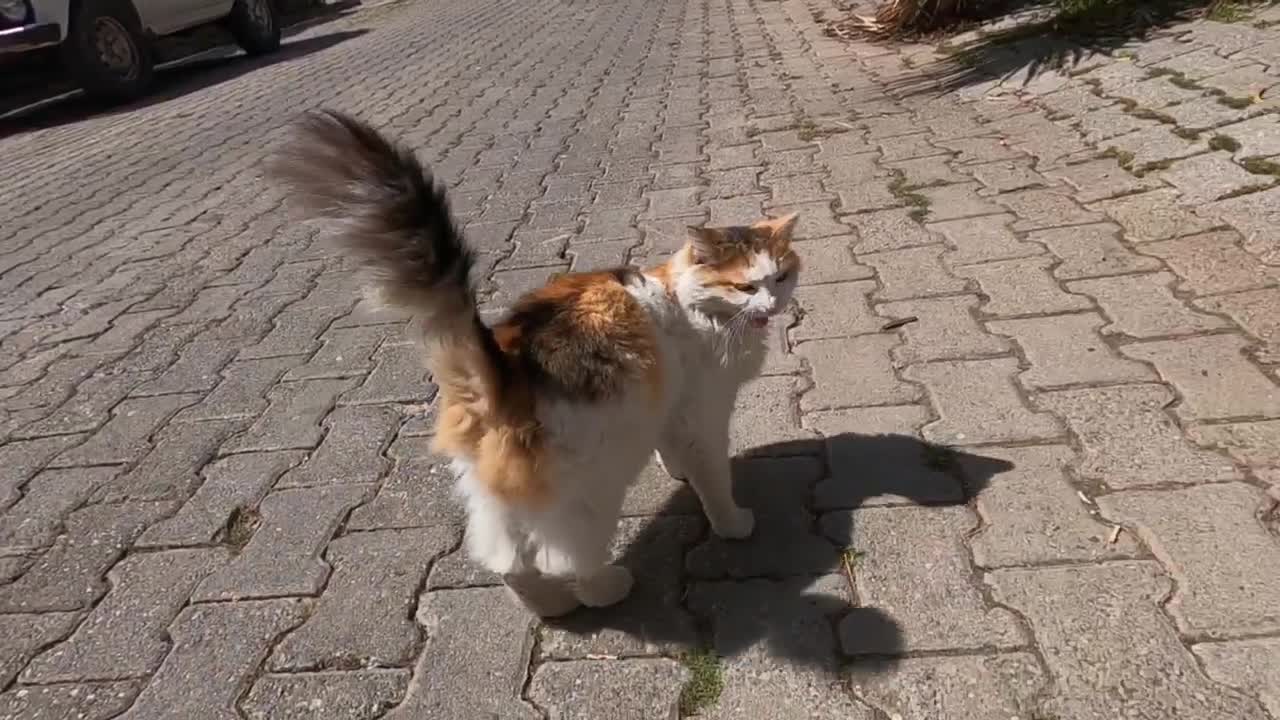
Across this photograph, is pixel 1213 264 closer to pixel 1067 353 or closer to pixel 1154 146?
pixel 1067 353

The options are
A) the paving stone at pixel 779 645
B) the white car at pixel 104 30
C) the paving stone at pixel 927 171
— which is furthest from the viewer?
the white car at pixel 104 30

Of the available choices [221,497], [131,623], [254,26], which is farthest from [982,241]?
[254,26]

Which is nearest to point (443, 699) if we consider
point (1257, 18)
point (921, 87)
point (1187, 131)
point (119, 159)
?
point (1187, 131)

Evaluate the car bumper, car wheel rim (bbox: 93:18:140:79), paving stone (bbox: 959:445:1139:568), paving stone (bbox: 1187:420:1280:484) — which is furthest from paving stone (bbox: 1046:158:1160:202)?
car wheel rim (bbox: 93:18:140:79)

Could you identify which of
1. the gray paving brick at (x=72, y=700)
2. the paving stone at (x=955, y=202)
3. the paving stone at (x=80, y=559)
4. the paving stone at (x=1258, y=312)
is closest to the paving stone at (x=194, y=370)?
the paving stone at (x=80, y=559)

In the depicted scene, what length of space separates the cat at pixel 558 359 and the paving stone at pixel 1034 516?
0.64m

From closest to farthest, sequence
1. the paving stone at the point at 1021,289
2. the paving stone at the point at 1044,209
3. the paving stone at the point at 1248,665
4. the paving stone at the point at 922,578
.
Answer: the paving stone at the point at 1248,665
the paving stone at the point at 922,578
the paving stone at the point at 1021,289
the paving stone at the point at 1044,209

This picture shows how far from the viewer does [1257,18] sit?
5926 millimetres

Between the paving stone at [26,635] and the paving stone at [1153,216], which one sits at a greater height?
the paving stone at [1153,216]

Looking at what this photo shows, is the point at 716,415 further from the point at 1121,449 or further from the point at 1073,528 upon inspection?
the point at 1121,449

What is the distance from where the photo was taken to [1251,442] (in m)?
2.57

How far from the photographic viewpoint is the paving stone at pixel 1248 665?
185 cm

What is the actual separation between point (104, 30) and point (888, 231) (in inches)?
364

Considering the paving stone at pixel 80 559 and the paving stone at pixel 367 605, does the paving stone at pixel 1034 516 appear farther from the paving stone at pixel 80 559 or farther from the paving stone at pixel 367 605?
the paving stone at pixel 80 559
